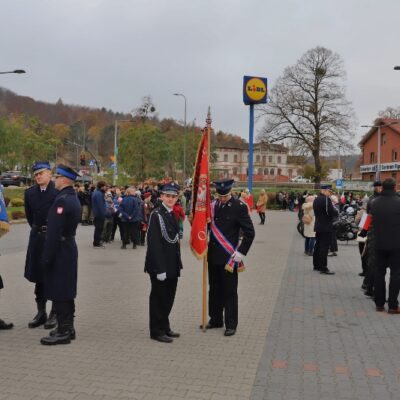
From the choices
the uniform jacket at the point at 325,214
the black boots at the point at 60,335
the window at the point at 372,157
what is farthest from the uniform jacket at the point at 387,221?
the window at the point at 372,157

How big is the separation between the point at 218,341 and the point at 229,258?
972mm

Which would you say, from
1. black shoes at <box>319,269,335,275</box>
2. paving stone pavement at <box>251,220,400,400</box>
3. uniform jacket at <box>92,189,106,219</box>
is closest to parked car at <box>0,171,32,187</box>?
uniform jacket at <box>92,189,106,219</box>

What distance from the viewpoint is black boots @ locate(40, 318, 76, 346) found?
5.78m

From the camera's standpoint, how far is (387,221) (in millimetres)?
7672

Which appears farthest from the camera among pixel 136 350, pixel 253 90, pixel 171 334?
pixel 253 90

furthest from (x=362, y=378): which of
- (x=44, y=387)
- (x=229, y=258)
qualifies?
(x=44, y=387)

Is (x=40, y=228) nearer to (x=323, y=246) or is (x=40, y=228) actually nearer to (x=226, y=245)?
(x=226, y=245)

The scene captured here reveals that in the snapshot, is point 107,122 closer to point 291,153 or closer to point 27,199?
point 291,153

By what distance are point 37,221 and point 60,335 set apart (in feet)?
4.64

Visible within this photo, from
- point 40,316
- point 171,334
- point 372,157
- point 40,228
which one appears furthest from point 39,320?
point 372,157

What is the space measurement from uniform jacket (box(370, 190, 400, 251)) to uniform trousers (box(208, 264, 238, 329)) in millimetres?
2544

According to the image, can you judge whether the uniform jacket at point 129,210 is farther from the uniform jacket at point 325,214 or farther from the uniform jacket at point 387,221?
the uniform jacket at point 387,221

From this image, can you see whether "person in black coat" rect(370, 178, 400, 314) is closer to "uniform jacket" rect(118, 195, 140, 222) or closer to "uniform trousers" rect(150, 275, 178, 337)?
"uniform trousers" rect(150, 275, 178, 337)

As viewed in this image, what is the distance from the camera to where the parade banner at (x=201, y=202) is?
20.9 ft
